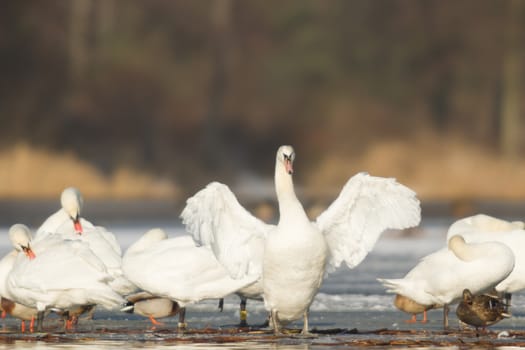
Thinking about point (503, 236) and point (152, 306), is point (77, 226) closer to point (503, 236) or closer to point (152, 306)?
point (152, 306)

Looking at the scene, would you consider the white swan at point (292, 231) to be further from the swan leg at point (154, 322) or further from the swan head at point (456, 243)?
the swan leg at point (154, 322)

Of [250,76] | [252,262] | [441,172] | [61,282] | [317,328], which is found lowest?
[317,328]

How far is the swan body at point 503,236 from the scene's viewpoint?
12609 millimetres

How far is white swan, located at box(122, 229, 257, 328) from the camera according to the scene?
11.8m

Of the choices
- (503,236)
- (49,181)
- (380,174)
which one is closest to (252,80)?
(380,174)

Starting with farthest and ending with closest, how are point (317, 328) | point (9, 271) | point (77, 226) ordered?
point (77, 226) → point (9, 271) → point (317, 328)

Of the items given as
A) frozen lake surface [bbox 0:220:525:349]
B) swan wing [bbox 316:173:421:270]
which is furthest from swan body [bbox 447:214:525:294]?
swan wing [bbox 316:173:421:270]

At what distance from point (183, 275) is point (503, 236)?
3.26 metres

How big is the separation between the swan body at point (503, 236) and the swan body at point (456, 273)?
616mm

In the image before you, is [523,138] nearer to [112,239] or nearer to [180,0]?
[180,0]

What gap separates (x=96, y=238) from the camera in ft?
42.2

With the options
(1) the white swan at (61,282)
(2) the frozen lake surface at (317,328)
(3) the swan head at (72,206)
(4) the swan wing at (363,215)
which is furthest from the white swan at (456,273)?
(3) the swan head at (72,206)

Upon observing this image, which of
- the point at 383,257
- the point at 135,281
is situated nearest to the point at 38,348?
the point at 135,281

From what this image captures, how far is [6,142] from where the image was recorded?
42938 mm
